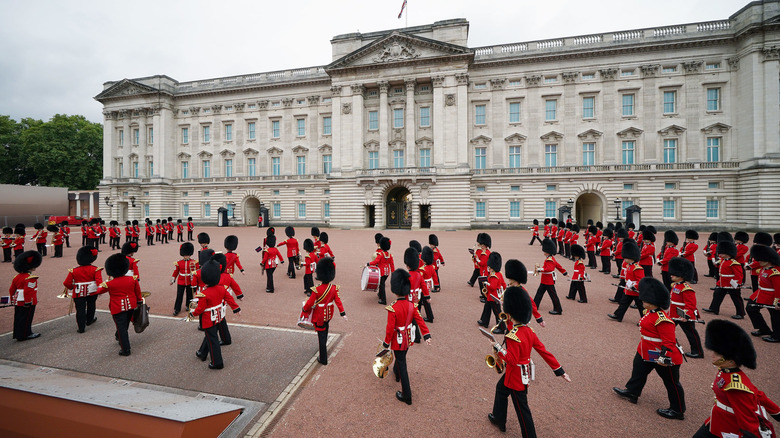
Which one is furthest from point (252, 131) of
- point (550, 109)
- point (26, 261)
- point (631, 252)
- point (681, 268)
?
point (681, 268)

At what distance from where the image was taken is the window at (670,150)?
3114 cm

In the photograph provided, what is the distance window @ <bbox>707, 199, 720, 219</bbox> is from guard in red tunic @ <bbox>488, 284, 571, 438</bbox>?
39043mm

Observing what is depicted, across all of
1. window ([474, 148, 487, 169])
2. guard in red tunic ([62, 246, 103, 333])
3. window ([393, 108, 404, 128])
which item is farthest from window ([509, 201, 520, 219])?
guard in red tunic ([62, 246, 103, 333])

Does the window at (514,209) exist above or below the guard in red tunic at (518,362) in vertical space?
above

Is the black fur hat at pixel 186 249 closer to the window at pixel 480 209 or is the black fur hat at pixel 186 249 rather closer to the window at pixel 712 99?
the window at pixel 480 209

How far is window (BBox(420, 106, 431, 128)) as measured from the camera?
1404 inches

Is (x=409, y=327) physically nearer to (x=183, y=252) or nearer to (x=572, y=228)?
(x=183, y=252)

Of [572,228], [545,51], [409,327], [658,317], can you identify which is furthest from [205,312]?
[545,51]

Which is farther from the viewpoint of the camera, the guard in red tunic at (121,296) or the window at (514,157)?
the window at (514,157)

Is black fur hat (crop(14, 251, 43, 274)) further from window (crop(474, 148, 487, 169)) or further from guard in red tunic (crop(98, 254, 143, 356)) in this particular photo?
window (crop(474, 148, 487, 169))

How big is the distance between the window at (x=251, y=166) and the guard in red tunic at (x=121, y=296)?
1520 inches

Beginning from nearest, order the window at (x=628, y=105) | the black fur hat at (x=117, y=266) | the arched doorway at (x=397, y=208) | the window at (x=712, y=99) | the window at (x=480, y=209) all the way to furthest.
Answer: the black fur hat at (x=117, y=266) → the window at (x=712, y=99) → the window at (x=628, y=105) → the window at (x=480, y=209) → the arched doorway at (x=397, y=208)

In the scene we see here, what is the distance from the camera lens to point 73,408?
2.55 m

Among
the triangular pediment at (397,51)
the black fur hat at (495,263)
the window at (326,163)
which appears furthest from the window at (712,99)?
the window at (326,163)
